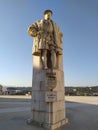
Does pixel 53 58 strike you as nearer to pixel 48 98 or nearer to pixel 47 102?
pixel 48 98

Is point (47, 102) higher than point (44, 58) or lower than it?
lower

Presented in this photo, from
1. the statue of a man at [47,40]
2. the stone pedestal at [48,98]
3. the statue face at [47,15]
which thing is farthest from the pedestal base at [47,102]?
the statue face at [47,15]

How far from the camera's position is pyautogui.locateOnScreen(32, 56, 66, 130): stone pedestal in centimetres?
938

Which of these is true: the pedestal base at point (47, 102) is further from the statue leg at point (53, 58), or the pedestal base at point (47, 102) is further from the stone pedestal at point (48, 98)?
the statue leg at point (53, 58)

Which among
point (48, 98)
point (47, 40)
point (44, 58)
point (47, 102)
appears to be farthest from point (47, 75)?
point (47, 40)

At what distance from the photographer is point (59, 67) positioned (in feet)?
34.7

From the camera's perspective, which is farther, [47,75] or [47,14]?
[47,14]

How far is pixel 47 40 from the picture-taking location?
34.0 ft

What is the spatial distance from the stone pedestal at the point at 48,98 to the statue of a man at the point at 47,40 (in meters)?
0.49

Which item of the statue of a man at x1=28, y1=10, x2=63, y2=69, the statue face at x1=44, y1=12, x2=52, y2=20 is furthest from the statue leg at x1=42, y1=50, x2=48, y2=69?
the statue face at x1=44, y1=12, x2=52, y2=20

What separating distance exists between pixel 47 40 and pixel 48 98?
2.76 m

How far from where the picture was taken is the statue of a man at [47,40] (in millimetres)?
10250

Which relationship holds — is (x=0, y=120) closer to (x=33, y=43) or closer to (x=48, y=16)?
(x=33, y=43)

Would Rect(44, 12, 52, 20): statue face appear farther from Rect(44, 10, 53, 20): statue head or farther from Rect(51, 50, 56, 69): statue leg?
Rect(51, 50, 56, 69): statue leg
